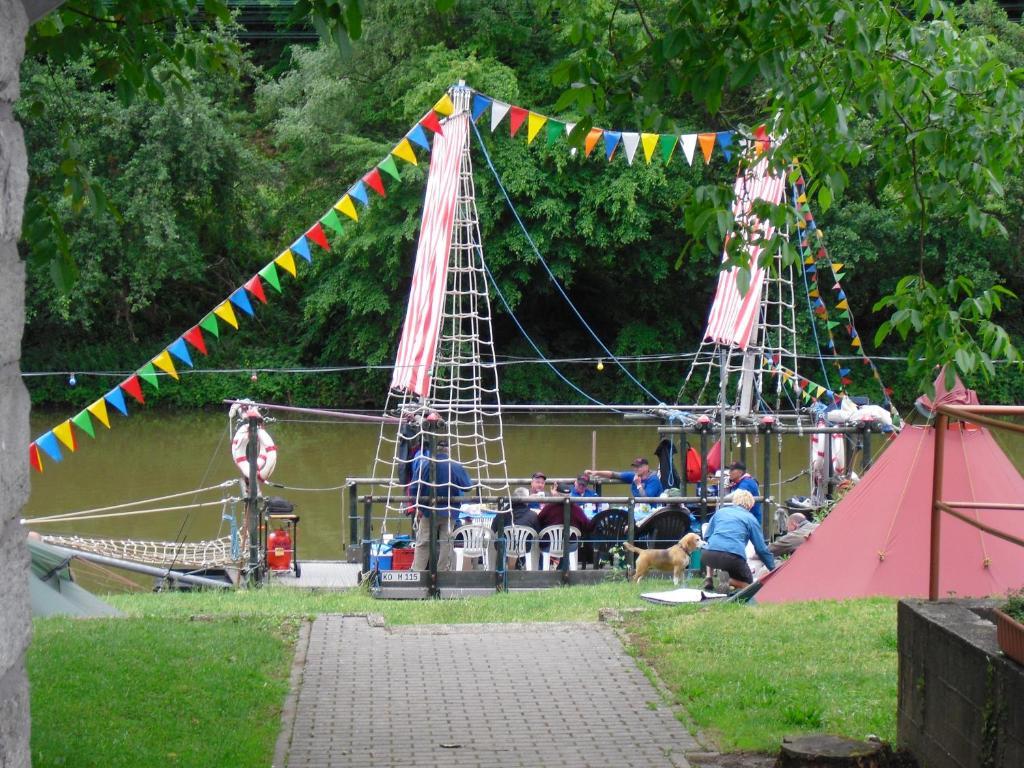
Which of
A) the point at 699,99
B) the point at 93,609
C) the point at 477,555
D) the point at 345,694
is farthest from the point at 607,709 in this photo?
the point at 477,555

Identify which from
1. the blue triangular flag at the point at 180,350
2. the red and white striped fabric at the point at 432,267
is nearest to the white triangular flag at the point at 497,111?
the red and white striped fabric at the point at 432,267

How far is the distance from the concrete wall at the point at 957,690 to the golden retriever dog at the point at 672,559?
5744 mm

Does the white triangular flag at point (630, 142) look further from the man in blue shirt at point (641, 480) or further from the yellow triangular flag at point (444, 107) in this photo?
the man in blue shirt at point (641, 480)

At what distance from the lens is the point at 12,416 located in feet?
8.04

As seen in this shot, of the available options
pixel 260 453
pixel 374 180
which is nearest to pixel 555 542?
pixel 260 453

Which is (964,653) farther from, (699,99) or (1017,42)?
(1017,42)

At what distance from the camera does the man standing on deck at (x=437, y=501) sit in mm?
11305

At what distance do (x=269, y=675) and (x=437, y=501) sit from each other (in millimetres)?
5397

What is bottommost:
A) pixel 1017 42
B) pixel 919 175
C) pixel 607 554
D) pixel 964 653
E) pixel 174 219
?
pixel 607 554

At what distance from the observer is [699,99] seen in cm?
500

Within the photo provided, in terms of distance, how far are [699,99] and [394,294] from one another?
24.3m

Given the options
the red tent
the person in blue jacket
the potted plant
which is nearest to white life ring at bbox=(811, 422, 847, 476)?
the person in blue jacket

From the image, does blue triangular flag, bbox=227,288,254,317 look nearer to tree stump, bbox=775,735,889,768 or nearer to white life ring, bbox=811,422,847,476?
white life ring, bbox=811,422,847,476

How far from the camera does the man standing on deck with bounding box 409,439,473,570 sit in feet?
37.1
